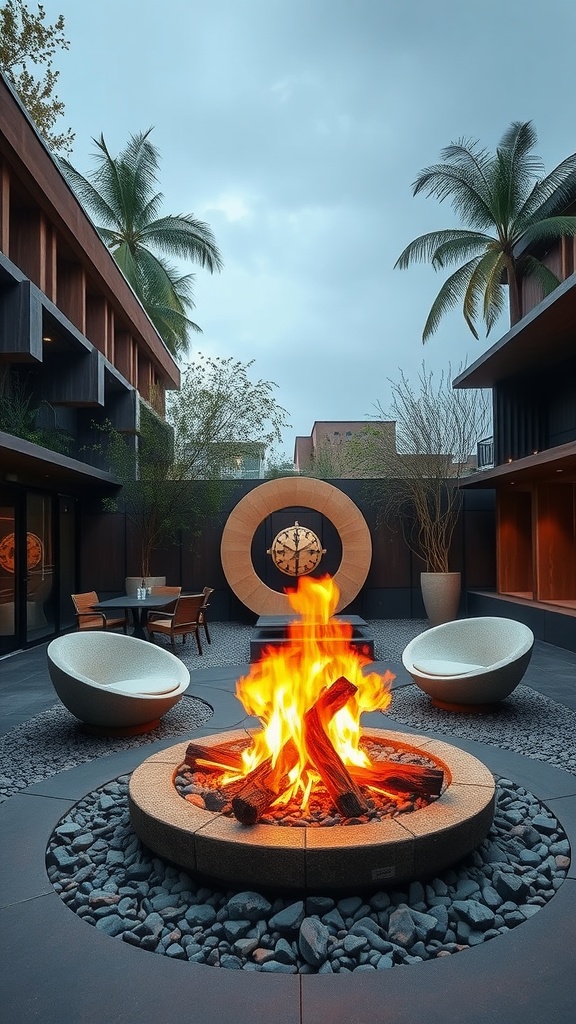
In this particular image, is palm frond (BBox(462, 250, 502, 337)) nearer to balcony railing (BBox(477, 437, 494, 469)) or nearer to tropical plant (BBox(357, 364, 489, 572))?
balcony railing (BBox(477, 437, 494, 469))

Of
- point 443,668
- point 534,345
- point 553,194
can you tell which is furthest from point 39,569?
point 553,194

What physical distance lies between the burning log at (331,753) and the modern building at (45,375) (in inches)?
184

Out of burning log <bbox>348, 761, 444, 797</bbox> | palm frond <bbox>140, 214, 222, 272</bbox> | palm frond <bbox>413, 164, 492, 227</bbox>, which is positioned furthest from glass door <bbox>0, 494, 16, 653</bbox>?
palm frond <bbox>140, 214, 222, 272</bbox>

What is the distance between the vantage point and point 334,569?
11.8m

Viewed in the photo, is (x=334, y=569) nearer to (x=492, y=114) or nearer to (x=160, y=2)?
(x=160, y=2)

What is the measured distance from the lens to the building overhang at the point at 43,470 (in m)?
6.79

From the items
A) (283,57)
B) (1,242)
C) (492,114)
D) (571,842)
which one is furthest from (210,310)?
(571,842)

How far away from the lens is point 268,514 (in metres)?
10.8

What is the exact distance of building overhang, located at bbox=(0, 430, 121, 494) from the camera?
22.3 ft

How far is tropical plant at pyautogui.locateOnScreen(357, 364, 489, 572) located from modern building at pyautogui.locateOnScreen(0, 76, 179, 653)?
4.98m

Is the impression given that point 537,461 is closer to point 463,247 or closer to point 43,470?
point 43,470

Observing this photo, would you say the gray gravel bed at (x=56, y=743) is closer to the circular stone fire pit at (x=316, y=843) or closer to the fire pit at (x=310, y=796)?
the fire pit at (x=310, y=796)

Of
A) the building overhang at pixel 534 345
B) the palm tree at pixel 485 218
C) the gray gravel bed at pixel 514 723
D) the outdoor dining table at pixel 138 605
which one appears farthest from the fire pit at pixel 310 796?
the palm tree at pixel 485 218

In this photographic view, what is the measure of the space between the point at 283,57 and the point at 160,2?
231 centimetres
